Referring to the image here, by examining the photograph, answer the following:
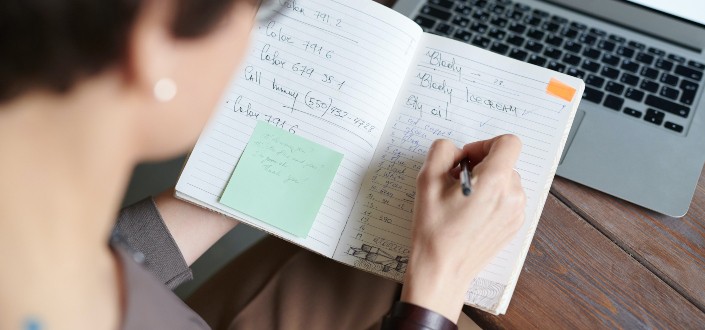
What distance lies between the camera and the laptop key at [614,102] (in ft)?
2.64

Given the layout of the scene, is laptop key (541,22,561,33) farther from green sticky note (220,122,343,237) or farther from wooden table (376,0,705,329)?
green sticky note (220,122,343,237)

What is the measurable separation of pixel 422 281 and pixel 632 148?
314 millimetres

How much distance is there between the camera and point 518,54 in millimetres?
861

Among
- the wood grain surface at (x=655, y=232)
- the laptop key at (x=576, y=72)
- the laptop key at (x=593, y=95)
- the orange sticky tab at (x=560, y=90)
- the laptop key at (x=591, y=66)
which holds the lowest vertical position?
the wood grain surface at (x=655, y=232)

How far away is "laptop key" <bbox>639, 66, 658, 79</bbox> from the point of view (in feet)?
2.71

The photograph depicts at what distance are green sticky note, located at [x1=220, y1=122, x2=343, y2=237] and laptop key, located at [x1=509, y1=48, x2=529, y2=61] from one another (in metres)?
0.30

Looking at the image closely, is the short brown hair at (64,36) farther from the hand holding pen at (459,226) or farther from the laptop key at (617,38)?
the laptop key at (617,38)

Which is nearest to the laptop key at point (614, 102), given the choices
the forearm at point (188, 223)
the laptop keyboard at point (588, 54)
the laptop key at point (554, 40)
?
the laptop keyboard at point (588, 54)

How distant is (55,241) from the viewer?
39 centimetres

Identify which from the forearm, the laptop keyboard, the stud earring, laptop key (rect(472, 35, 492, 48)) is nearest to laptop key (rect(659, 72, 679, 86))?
the laptop keyboard

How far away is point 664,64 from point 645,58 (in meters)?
0.02

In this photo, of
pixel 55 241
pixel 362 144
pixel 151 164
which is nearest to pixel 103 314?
pixel 55 241

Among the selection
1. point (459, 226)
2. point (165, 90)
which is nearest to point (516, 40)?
point (459, 226)

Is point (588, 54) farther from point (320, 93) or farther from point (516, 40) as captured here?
point (320, 93)
